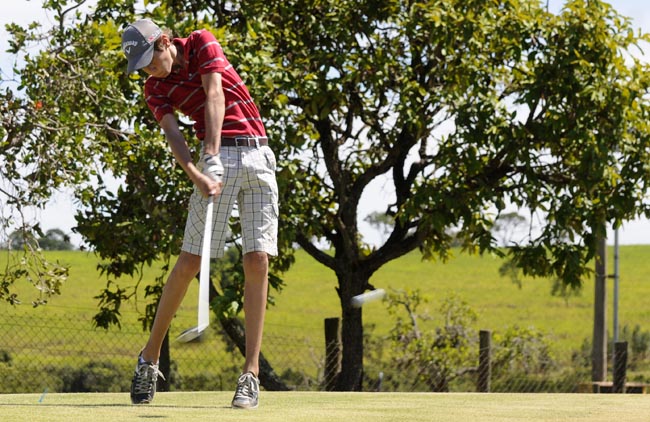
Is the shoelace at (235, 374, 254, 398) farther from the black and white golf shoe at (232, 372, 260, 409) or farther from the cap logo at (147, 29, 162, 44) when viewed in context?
the cap logo at (147, 29, 162, 44)

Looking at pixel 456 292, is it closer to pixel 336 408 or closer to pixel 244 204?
pixel 336 408

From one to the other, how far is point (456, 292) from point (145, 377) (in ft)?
156

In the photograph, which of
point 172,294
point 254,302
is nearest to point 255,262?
point 254,302

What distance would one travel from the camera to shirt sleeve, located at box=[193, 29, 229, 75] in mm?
5574

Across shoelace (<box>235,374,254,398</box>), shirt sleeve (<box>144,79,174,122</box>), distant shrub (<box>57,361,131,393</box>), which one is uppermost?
shirt sleeve (<box>144,79,174,122</box>)

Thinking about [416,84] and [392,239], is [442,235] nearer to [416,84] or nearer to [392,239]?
[392,239]

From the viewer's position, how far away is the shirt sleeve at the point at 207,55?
557cm

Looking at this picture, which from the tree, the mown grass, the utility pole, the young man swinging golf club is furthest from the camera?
the mown grass

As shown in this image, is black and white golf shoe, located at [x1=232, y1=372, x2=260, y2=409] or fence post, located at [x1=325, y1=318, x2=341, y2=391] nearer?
black and white golf shoe, located at [x1=232, y1=372, x2=260, y2=409]

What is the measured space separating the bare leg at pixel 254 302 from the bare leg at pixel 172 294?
279 millimetres

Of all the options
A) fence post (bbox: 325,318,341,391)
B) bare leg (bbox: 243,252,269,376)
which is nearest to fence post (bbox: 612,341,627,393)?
fence post (bbox: 325,318,341,391)

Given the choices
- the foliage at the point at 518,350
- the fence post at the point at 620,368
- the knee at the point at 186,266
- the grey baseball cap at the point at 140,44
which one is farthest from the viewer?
the foliage at the point at 518,350

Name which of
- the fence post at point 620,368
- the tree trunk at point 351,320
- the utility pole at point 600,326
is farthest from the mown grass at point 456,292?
the tree trunk at point 351,320

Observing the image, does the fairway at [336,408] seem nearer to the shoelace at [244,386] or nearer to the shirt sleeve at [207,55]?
the shoelace at [244,386]
